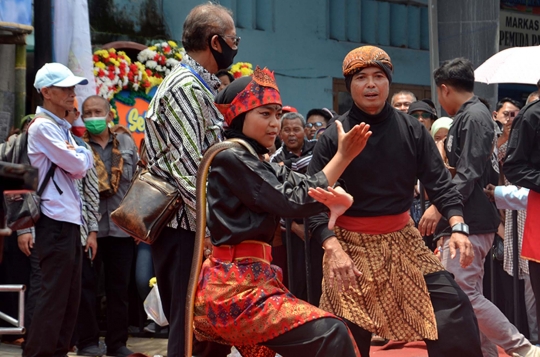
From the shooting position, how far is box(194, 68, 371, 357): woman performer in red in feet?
13.9

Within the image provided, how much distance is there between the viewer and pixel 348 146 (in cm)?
432

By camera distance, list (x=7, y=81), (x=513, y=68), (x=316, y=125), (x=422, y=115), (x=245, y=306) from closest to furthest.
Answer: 1. (x=245, y=306)
2. (x=513, y=68)
3. (x=422, y=115)
4. (x=316, y=125)
5. (x=7, y=81)

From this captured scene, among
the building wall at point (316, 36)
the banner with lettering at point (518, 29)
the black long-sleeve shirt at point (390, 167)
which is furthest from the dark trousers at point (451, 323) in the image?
the banner with lettering at point (518, 29)

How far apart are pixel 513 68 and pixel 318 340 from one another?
17.8 ft

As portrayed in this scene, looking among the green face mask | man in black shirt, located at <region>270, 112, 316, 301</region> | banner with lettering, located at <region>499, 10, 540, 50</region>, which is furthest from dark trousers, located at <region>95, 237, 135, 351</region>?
banner with lettering, located at <region>499, 10, 540, 50</region>

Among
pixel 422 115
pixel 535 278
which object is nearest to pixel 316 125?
pixel 422 115

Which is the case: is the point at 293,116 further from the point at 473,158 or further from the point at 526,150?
the point at 526,150

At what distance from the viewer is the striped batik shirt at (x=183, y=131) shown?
191 inches

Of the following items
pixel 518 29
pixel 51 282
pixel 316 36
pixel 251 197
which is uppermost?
pixel 518 29

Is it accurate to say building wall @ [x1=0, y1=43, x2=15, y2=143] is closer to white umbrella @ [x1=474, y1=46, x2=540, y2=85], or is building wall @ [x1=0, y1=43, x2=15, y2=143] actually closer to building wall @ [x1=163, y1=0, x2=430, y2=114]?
building wall @ [x1=163, y1=0, x2=430, y2=114]

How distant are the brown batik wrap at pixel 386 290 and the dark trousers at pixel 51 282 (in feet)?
6.84

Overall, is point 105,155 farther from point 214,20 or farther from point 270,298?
point 270,298

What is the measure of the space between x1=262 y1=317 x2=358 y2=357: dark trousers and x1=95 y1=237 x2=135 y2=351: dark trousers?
402cm

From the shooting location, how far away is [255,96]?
4508 millimetres
